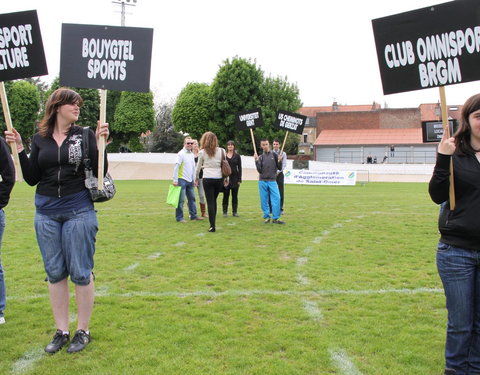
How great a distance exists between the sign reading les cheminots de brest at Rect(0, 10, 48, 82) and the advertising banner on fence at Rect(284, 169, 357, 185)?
26051 mm

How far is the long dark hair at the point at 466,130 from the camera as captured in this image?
3.14 metres

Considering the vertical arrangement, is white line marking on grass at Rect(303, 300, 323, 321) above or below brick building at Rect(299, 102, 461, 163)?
below

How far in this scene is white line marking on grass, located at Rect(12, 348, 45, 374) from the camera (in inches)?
141

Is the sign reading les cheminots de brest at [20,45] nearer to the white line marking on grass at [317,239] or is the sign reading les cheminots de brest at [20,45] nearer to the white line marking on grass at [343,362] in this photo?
the white line marking on grass at [343,362]

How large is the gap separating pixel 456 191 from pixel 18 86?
58.2 m

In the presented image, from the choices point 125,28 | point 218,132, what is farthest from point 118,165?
point 125,28

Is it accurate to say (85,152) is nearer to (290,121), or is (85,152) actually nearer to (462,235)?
(462,235)

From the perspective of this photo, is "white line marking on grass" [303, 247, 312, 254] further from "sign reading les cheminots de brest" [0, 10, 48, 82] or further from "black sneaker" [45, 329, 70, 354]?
"sign reading les cheminots de brest" [0, 10, 48, 82]

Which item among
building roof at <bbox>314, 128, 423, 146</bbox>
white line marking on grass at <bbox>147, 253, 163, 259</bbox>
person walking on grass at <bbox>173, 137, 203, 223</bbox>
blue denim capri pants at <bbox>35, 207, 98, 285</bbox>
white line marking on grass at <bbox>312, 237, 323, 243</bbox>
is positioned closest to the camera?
blue denim capri pants at <bbox>35, 207, 98, 285</bbox>

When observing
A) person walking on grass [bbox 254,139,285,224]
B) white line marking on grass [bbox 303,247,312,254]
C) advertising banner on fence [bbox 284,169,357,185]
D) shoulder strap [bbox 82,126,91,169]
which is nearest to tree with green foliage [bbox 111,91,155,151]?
advertising banner on fence [bbox 284,169,357,185]

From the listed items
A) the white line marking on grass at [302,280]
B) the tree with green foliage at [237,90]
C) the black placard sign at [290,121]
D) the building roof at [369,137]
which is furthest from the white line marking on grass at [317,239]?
the building roof at [369,137]

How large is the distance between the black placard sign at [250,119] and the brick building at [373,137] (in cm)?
4858

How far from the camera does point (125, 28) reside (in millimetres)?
4375

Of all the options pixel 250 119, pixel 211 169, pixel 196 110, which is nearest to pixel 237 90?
pixel 196 110
